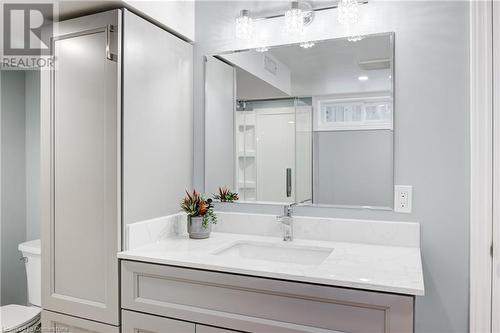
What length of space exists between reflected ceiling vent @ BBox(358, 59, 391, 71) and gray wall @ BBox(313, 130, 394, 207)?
1.00 feet

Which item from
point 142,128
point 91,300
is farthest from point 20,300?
point 142,128

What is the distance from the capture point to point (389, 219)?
1705 millimetres

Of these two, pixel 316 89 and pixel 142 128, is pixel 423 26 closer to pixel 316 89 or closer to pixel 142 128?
pixel 316 89

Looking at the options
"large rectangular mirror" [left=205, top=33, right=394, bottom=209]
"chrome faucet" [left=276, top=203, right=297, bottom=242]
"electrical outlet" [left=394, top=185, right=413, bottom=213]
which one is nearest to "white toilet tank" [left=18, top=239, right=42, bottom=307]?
"large rectangular mirror" [left=205, top=33, right=394, bottom=209]

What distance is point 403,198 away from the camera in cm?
167

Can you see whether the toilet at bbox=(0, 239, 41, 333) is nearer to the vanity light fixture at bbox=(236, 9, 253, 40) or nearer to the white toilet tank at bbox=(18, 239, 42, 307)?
the white toilet tank at bbox=(18, 239, 42, 307)

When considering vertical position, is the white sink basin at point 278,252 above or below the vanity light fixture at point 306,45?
below

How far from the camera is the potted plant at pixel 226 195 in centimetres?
202

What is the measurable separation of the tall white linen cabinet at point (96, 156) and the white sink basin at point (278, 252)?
43cm

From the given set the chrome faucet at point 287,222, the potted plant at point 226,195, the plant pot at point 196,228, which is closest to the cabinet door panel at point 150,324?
the plant pot at point 196,228

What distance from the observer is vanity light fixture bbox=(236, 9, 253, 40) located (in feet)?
6.32

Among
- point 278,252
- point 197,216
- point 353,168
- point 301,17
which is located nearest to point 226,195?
point 197,216

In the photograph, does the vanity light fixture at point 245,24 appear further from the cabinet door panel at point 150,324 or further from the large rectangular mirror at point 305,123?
the cabinet door panel at point 150,324

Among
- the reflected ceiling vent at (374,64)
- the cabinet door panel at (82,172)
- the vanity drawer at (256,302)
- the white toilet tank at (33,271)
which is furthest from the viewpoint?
the white toilet tank at (33,271)
